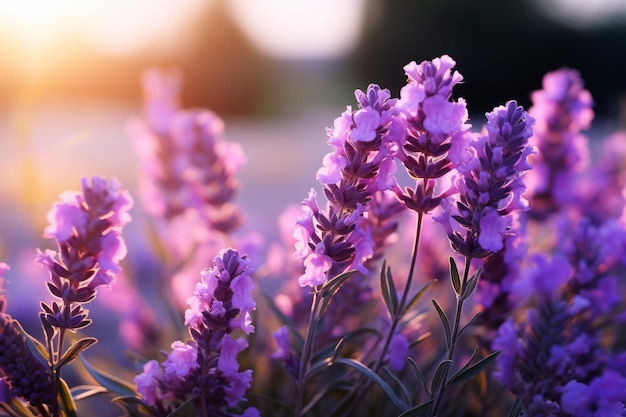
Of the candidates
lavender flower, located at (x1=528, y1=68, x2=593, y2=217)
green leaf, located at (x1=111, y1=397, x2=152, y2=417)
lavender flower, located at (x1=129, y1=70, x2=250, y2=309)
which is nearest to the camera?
green leaf, located at (x1=111, y1=397, x2=152, y2=417)

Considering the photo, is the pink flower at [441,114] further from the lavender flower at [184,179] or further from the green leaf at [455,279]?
the lavender flower at [184,179]

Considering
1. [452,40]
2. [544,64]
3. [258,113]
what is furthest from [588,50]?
[258,113]

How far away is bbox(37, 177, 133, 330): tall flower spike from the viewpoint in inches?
47.5

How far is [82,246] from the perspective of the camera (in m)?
1.22

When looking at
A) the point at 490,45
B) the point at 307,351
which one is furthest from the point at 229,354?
the point at 490,45

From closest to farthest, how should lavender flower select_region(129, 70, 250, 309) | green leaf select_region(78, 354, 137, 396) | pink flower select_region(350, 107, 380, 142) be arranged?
pink flower select_region(350, 107, 380, 142) → green leaf select_region(78, 354, 137, 396) → lavender flower select_region(129, 70, 250, 309)

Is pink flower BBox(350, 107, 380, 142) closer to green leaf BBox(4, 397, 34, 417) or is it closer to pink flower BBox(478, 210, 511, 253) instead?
pink flower BBox(478, 210, 511, 253)

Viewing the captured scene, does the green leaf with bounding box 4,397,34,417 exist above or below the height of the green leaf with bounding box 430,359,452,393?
below

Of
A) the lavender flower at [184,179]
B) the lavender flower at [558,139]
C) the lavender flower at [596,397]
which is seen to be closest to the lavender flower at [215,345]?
the lavender flower at [596,397]

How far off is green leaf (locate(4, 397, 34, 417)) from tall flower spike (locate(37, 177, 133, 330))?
207 mm

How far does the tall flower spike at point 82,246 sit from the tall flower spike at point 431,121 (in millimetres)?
487

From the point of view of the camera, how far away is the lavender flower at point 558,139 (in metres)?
2.12

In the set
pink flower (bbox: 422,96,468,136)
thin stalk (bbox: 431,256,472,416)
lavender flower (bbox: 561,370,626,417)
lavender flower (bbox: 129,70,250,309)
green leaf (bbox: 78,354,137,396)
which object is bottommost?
green leaf (bbox: 78,354,137,396)

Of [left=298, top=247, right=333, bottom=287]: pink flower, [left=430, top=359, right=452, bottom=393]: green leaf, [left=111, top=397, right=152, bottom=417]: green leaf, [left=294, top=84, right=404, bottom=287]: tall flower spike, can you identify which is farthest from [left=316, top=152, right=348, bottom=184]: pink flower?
[left=111, top=397, right=152, bottom=417]: green leaf
